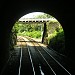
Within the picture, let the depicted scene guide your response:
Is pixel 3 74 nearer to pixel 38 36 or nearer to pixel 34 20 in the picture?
pixel 34 20

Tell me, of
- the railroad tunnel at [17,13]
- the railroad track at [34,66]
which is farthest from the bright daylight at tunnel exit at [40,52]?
the railroad tunnel at [17,13]

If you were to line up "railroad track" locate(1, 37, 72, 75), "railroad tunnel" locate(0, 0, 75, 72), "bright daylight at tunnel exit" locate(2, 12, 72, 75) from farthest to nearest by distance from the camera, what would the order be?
"bright daylight at tunnel exit" locate(2, 12, 72, 75)
"railroad track" locate(1, 37, 72, 75)
"railroad tunnel" locate(0, 0, 75, 72)

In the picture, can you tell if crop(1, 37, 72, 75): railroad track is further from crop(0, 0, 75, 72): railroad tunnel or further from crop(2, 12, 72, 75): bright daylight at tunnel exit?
crop(0, 0, 75, 72): railroad tunnel

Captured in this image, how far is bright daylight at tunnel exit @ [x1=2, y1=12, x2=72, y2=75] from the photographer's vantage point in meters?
18.1

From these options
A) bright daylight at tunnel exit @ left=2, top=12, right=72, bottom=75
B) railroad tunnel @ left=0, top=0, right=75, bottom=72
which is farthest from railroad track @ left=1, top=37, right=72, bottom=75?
railroad tunnel @ left=0, top=0, right=75, bottom=72

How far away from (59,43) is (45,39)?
16592 millimetres

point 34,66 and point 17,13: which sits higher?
point 17,13

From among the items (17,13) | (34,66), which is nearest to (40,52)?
(17,13)

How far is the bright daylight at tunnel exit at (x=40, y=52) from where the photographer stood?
59.3ft

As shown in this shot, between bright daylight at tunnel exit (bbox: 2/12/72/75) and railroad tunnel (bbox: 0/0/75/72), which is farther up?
railroad tunnel (bbox: 0/0/75/72)

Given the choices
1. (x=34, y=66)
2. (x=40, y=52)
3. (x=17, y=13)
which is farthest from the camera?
(x=40, y=52)

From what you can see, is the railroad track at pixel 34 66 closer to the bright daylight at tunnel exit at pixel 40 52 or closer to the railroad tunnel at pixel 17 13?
the bright daylight at tunnel exit at pixel 40 52

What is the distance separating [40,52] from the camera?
3156 cm

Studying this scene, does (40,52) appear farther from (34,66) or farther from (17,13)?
(34,66)
